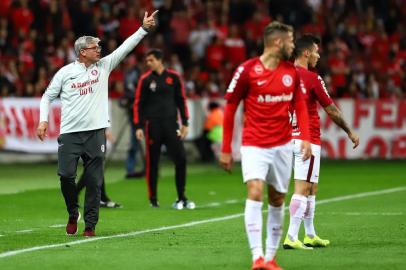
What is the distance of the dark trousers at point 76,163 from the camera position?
13.6 m

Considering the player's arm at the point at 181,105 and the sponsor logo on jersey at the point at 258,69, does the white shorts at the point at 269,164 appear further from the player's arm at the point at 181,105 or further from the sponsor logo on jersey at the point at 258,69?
the player's arm at the point at 181,105

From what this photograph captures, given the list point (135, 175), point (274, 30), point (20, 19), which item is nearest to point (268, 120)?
point (274, 30)

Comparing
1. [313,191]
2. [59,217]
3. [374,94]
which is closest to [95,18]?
[374,94]

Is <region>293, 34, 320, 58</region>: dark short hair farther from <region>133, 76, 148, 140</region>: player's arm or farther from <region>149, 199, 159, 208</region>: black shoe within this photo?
<region>149, 199, 159, 208</region>: black shoe

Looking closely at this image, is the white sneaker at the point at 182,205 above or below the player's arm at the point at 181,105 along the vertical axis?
below

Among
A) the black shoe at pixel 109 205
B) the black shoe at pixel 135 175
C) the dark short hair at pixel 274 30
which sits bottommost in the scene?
the black shoe at pixel 135 175

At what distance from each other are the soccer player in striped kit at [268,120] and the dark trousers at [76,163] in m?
3.34

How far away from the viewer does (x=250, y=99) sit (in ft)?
35.0

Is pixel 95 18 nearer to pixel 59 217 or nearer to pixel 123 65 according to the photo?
pixel 123 65

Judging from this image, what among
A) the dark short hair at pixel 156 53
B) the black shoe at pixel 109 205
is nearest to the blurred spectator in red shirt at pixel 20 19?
the dark short hair at pixel 156 53

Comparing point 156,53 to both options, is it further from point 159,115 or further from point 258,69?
point 258,69

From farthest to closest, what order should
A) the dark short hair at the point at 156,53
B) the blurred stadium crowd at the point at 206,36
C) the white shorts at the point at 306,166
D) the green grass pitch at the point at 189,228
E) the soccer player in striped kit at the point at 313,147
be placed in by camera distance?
the blurred stadium crowd at the point at 206,36, the dark short hair at the point at 156,53, the white shorts at the point at 306,166, the soccer player in striped kit at the point at 313,147, the green grass pitch at the point at 189,228

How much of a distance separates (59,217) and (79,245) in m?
3.82

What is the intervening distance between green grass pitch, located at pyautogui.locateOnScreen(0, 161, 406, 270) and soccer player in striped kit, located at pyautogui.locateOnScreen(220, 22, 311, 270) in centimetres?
76
